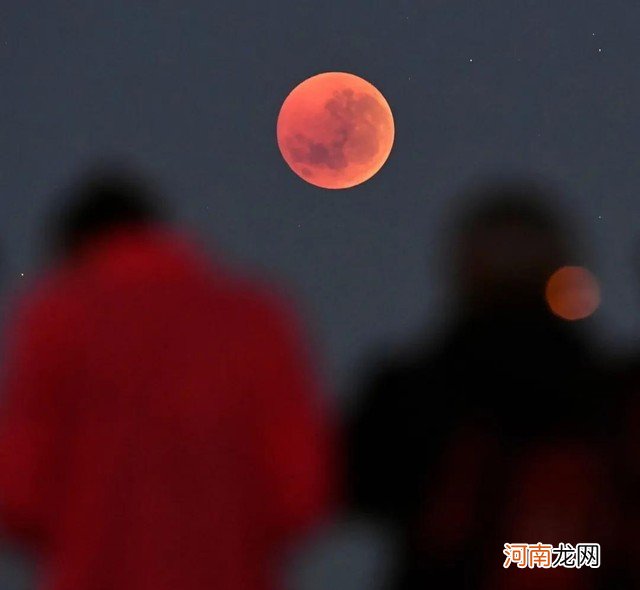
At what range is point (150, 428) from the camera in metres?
0.99

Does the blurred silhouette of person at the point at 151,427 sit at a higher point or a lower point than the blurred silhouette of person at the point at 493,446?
lower

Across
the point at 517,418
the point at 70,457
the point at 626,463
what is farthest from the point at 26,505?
the point at 626,463

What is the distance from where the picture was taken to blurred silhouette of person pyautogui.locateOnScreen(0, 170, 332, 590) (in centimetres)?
98

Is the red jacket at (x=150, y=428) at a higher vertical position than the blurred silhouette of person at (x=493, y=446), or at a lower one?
lower

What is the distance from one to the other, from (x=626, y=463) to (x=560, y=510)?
0.13m

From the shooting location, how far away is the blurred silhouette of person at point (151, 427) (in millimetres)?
983

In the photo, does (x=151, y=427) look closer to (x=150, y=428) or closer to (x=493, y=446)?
(x=150, y=428)

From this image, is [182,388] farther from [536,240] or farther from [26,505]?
[536,240]

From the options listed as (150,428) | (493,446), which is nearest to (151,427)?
(150,428)

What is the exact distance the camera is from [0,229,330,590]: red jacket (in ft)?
3.23

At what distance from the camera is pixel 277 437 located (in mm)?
1018

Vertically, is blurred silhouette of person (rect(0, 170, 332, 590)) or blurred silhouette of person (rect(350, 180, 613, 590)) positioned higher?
blurred silhouette of person (rect(350, 180, 613, 590))

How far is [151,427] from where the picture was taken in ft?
3.25

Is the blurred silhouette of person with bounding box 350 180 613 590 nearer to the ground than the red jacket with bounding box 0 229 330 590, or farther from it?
farther from it
